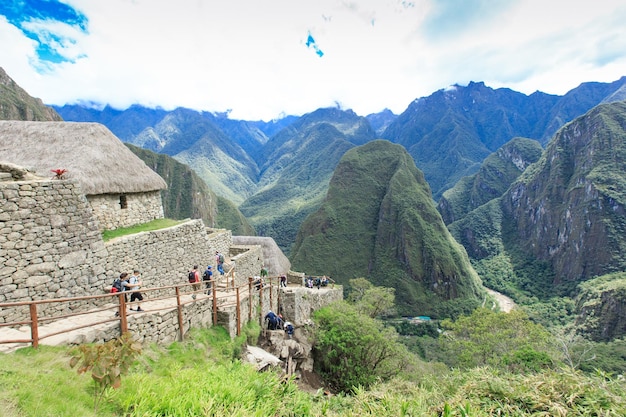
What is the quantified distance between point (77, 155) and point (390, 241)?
95991 millimetres

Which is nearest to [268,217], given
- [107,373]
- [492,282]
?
[492,282]

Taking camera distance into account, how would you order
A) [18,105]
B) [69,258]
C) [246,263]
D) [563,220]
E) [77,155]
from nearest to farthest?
1. [69,258]
2. [77,155]
3. [246,263]
4. [18,105]
5. [563,220]

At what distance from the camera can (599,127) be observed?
408 feet

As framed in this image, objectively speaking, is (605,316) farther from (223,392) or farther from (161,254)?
(223,392)

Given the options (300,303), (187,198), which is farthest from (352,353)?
(187,198)

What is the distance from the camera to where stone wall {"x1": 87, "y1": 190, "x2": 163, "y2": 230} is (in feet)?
41.5

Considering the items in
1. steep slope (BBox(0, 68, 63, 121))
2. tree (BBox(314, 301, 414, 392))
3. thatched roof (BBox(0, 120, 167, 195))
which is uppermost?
steep slope (BBox(0, 68, 63, 121))

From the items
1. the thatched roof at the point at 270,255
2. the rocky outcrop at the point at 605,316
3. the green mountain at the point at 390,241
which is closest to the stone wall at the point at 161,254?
the thatched roof at the point at 270,255

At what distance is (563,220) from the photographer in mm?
120375

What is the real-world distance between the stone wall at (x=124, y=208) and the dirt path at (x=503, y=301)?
Result: 9173 cm

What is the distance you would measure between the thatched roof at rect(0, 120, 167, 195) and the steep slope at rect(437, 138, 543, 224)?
6962 inches

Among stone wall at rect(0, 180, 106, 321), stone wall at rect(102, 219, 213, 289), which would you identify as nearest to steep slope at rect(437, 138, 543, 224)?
stone wall at rect(102, 219, 213, 289)

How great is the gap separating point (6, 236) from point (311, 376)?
1277 centimetres

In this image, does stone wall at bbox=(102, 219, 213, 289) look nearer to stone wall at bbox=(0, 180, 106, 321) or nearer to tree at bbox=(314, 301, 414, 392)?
stone wall at bbox=(0, 180, 106, 321)
